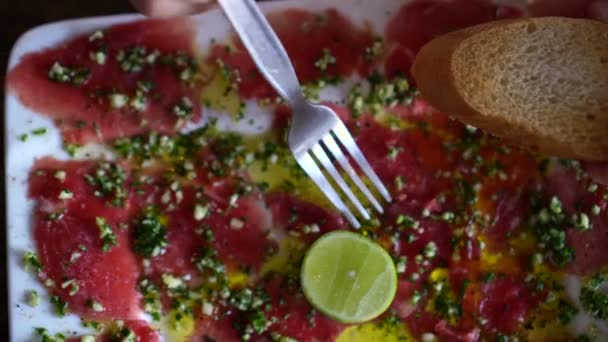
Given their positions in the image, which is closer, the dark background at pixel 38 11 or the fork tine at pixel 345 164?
the fork tine at pixel 345 164

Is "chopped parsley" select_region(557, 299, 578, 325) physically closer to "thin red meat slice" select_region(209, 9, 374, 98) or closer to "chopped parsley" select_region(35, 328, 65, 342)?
"thin red meat slice" select_region(209, 9, 374, 98)

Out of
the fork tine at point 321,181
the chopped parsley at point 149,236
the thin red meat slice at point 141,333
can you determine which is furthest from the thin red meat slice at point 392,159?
the thin red meat slice at point 141,333

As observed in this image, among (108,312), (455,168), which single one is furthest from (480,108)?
(108,312)

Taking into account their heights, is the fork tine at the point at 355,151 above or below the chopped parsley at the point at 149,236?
above

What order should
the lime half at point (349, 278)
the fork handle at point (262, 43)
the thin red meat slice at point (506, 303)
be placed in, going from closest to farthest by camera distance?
the fork handle at point (262, 43)
the lime half at point (349, 278)
the thin red meat slice at point (506, 303)

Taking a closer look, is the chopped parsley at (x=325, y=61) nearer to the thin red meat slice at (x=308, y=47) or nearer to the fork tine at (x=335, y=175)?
the thin red meat slice at (x=308, y=47)

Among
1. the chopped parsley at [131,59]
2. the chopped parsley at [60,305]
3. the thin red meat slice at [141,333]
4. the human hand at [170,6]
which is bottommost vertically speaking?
the thin red meat slice at [141,333]

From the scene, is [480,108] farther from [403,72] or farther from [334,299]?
[334,299]

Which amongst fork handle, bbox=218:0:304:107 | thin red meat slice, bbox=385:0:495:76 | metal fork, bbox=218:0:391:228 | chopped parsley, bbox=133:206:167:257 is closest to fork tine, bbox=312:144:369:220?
metal fork, bbox=218:0:391:228
